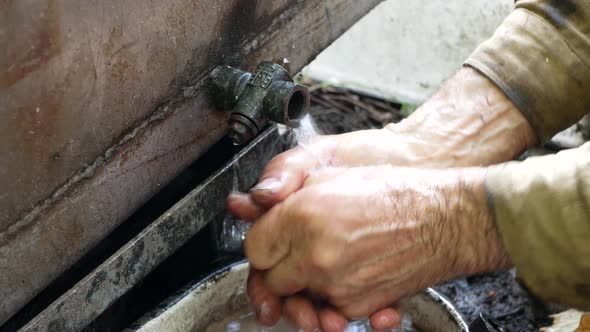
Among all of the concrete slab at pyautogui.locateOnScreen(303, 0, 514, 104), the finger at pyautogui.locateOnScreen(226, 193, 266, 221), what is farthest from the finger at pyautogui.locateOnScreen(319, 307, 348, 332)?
the concrete slab at pyautogui.locateOnScreen(303, 0, 514, 104)

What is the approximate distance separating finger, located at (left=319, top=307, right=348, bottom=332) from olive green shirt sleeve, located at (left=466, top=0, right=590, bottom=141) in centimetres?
95

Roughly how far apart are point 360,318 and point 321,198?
0.40 metres

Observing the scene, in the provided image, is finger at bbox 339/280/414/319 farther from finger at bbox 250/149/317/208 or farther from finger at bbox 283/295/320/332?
finger at bbox 250/149/317/208

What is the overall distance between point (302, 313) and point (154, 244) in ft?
1.52

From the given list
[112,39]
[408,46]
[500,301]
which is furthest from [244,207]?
[408,46]

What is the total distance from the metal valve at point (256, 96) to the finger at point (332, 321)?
539 mm

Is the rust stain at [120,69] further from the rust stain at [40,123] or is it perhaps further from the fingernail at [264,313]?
the fingernail at [264,313]

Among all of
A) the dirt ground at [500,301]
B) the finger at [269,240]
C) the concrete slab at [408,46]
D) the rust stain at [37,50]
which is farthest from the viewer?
the concrete slab at [408,46]

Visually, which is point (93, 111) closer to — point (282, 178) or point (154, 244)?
point (154, 244)

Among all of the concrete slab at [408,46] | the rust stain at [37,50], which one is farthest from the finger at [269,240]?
the concrete slab at [408,46]

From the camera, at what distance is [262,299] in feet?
6.80

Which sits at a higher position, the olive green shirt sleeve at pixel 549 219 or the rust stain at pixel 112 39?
the rust stain at pixel 112 39

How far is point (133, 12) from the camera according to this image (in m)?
1.68

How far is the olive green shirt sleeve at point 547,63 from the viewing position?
2303 millimetres
